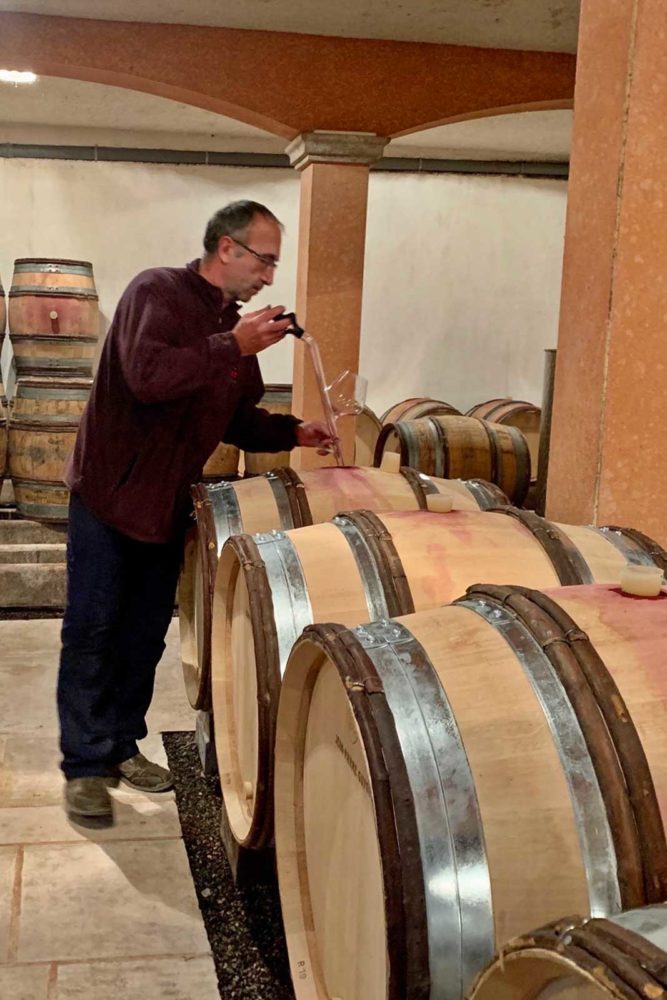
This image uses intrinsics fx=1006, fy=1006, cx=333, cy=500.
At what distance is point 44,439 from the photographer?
20.5 feet

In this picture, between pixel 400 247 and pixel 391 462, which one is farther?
pixel 400 247

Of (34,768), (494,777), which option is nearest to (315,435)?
(34,768)

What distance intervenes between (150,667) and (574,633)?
2.19 meters

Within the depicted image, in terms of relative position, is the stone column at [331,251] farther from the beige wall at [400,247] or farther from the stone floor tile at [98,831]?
the stone floor tile at [98,831]

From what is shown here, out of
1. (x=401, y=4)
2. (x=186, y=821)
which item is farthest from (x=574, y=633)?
(x=401, y=4)

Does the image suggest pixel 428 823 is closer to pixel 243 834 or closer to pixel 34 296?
pixel 243 834

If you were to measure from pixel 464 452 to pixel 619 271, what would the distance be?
12.0 ft

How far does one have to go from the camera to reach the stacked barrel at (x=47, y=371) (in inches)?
247

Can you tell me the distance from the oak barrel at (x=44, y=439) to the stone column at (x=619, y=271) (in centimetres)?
413

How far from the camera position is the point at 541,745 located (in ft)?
4.35

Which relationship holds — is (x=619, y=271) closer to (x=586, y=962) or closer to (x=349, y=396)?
(x=349, y=396)

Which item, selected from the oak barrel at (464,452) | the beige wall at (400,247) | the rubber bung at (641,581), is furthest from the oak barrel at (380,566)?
the beige wall at (400,247)

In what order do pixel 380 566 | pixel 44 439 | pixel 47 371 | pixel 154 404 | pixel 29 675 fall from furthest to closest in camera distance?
pixel 47 371 < pixel 44 439 < pixel 29 675 < pixel 154 404 < pixel 380 566

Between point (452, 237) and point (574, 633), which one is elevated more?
point (452, 237)
